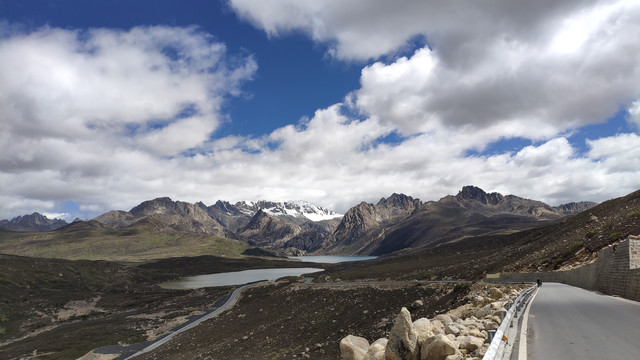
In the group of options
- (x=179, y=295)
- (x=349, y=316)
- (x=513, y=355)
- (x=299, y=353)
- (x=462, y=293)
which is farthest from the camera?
(x=179, y=295)

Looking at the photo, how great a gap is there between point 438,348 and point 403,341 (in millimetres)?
2048

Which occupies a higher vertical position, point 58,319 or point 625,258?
point 625,258

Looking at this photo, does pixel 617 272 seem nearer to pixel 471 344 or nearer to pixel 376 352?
pixel 376 352

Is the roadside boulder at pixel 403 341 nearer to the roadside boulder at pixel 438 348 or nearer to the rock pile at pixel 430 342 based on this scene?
the rock pile at pixel 430 342

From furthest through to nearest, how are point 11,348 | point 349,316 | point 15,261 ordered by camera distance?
point 15,261, point 11,348, point 349,316

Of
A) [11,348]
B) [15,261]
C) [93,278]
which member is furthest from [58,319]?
[15,261]

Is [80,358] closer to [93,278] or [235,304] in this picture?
[235,304]

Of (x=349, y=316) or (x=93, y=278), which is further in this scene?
(x=93, y=278)

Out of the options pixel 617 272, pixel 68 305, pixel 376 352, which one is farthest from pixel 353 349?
pixel 68 305

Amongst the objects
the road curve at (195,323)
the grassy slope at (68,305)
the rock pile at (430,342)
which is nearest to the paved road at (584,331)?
the rock pile at (430,342)

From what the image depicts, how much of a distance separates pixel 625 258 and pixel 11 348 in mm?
102930

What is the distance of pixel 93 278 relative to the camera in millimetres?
190500

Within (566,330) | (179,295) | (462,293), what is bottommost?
(179,295)

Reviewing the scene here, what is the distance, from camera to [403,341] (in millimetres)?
12992
